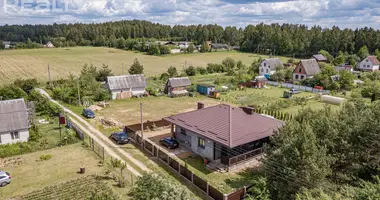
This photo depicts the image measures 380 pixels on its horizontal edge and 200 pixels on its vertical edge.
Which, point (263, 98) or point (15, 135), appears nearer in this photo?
point (15, 135)

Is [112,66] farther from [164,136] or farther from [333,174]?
[333,174]

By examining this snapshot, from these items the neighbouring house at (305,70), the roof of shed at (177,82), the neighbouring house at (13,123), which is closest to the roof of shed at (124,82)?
the roof of shed at (177,82)

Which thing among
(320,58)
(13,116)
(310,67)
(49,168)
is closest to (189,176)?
(49,168)

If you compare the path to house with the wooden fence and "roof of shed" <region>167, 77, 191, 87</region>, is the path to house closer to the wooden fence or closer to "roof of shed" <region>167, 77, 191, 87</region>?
the wooden fence

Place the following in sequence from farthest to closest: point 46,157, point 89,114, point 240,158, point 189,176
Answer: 1. point 89,114
2. point 46,157
3. point 240,158
4. point 189,176

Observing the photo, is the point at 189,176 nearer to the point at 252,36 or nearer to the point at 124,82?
the point at 124,82

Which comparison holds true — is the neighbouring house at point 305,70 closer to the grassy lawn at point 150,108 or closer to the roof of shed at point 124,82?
the grassy lawn at point 150,108
